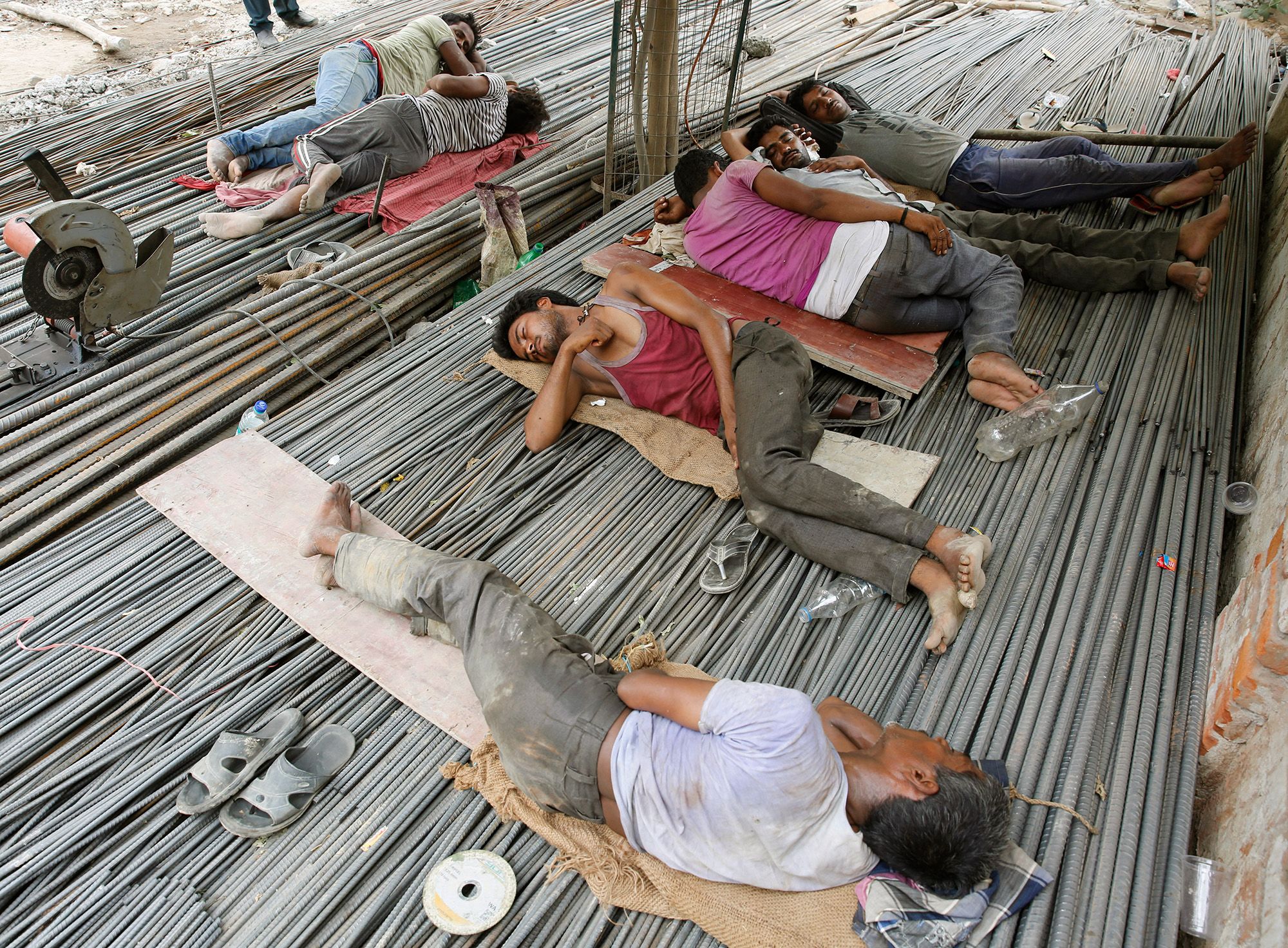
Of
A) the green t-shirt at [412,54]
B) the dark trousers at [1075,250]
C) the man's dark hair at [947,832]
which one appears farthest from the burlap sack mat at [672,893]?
the green t-shirt at [412,54]

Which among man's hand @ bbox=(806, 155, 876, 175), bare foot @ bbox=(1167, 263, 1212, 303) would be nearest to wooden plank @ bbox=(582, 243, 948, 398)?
man's hand @ bbox=(806, 155, 876, 175)

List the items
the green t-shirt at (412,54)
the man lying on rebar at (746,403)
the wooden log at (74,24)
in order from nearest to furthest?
the man lying on rebar at (746,403)
the green t-shirt at (412,54)
the wooden log at (74,24)

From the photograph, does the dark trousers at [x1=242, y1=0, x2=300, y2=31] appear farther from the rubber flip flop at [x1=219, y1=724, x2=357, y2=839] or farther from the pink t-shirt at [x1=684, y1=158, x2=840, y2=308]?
the rubber flip flop at [x1=219, y1=724, x2=357, y2=839]

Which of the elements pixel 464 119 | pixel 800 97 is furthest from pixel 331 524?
pixel 800 97

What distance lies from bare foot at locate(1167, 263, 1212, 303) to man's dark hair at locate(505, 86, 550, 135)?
3614mm

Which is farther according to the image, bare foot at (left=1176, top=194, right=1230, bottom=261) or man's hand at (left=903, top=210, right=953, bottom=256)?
bare foot at (left=1176, top=194, right=1230, bottom=261)

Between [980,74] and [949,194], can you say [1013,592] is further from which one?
[980,74]

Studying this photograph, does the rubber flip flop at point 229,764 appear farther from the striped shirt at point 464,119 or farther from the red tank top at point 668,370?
the striped shirt at point 464,119

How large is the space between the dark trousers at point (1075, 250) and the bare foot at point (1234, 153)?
0.66 m

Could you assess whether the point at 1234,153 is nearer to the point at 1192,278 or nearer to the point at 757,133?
the point at 1192,278

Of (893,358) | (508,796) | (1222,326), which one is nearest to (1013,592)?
(893,358)

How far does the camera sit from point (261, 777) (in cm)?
195

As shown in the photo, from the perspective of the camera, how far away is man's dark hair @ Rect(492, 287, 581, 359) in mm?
3029

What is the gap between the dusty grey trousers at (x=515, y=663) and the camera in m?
1.78
